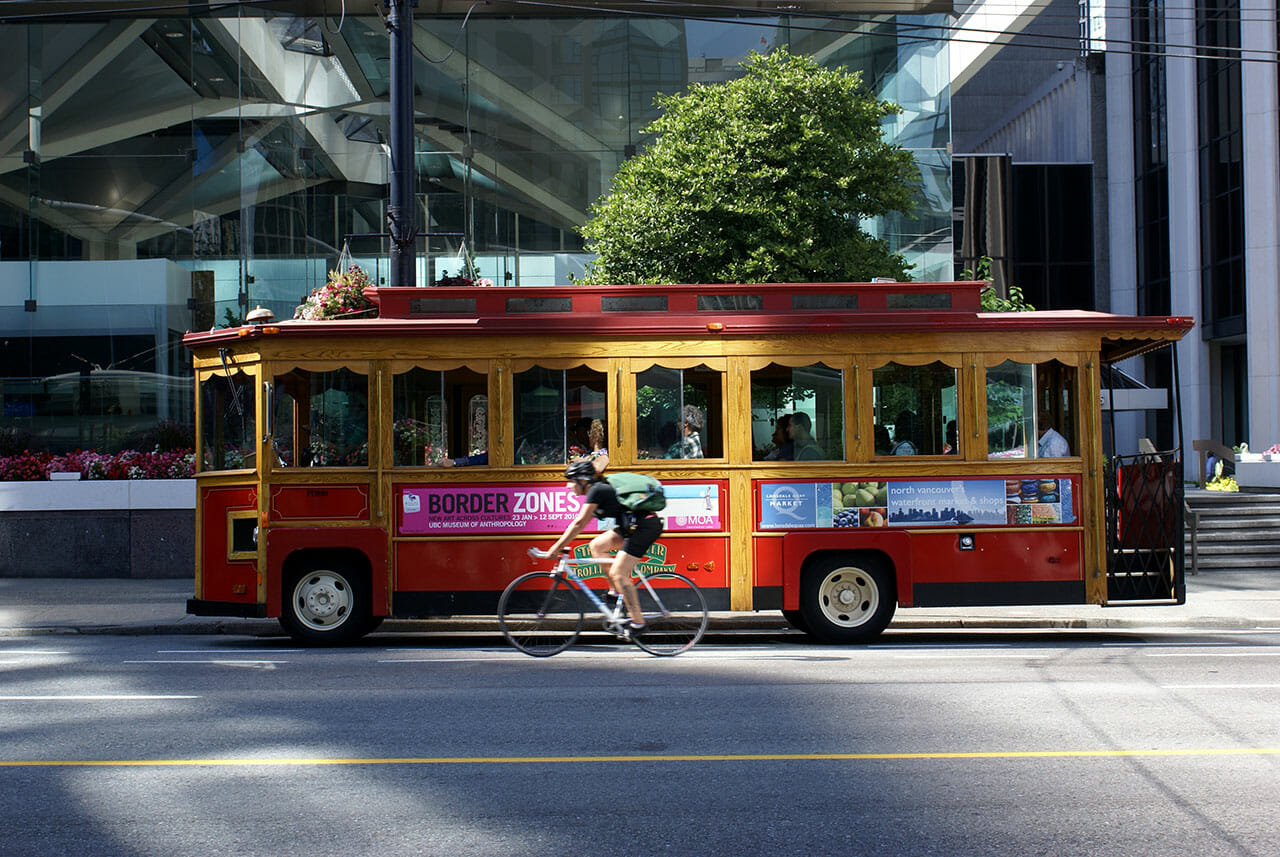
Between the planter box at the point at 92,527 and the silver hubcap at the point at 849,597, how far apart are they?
10720 millimetres

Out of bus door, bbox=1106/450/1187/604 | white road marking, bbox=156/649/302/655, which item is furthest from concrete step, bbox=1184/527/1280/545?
white road marking, bbox=156/649/302/655

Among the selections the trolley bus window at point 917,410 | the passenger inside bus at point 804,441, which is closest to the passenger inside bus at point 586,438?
the passenger inside bus at point 804,441

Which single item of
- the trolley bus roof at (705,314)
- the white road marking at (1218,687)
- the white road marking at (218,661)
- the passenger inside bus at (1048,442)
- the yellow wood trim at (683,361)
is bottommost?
the white road marking at (218,661)

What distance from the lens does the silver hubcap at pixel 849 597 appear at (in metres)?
11.8

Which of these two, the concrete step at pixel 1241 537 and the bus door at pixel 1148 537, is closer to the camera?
the bus door at pixel 1148 537

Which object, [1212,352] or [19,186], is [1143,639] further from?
[1212,352]

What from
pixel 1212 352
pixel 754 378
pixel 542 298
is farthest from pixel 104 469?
pixel 1212 352

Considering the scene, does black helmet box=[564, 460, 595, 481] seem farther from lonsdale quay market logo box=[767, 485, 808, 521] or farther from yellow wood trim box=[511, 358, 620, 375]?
lonsdale quay market logo box=[767, 485, 808, 521]

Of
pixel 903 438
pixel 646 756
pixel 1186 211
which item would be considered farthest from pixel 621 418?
pixel 1186 211

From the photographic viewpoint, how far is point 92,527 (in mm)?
18328

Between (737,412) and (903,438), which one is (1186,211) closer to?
(903,438)

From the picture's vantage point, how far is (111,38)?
962 inches

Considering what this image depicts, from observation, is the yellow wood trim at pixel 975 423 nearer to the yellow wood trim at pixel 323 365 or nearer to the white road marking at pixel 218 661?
the yellow wood trim at pixel 323 365

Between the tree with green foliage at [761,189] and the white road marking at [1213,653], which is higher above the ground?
the tree with green foliage at [761,189]
